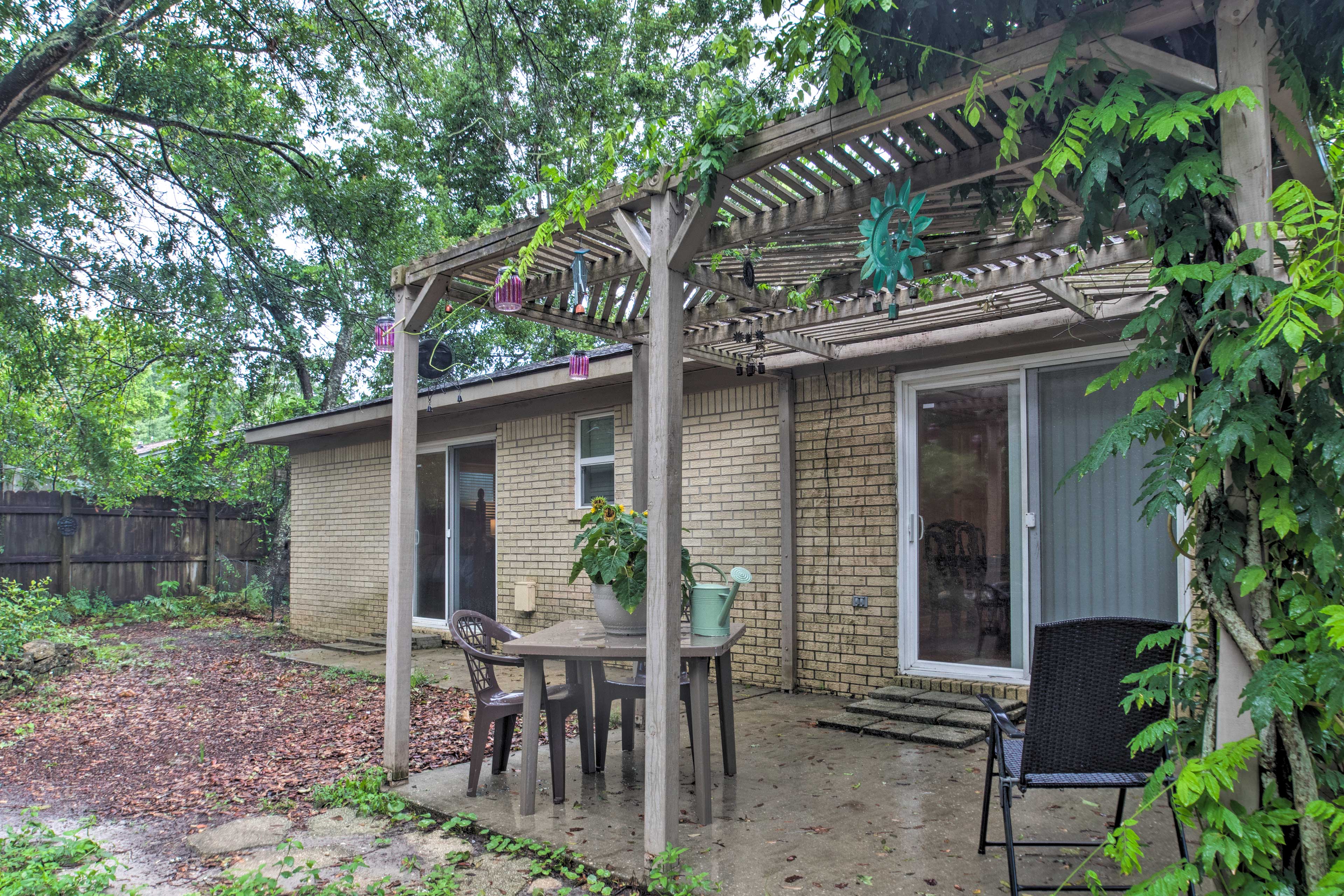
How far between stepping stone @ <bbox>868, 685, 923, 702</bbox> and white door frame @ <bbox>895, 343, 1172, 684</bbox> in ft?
0.49

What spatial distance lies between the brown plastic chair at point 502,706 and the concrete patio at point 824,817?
0.39 ft

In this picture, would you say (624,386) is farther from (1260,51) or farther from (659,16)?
(659,16)

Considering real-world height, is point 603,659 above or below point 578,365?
below

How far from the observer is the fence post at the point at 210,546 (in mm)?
15766

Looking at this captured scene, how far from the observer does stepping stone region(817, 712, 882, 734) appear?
17.5ft

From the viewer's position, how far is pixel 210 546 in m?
15.8

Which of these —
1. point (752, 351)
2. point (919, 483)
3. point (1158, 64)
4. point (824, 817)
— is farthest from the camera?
point (752, 351)

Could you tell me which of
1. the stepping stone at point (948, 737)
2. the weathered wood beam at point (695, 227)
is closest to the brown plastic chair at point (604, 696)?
the stepping stone at point (948, 737)

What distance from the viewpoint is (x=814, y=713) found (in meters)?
5.85

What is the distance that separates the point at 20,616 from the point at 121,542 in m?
7.03

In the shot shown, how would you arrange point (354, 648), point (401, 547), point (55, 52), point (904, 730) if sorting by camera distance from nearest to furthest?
1. point (401, 547)
2. point (904, 730)
3. point (55, 52)
4. point (354, 648)

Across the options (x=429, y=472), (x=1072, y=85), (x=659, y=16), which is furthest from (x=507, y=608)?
(x=659, y=16)

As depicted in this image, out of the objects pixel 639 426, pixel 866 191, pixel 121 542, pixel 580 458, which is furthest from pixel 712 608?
pixel 121 542

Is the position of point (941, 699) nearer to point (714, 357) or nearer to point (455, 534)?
point (714, 357)
